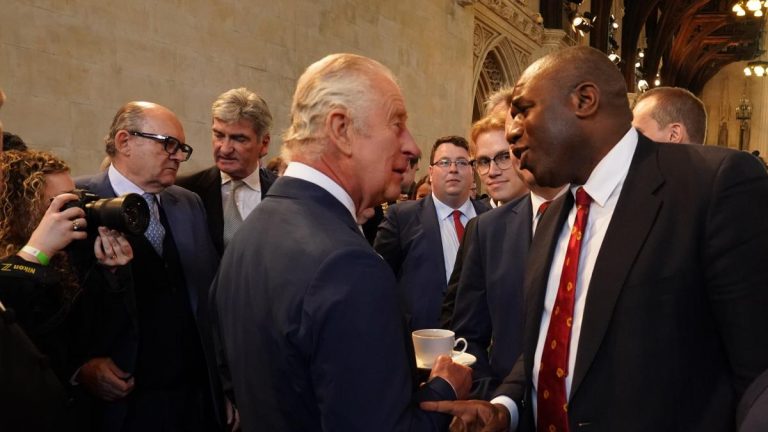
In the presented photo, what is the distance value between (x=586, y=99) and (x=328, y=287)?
0.74m

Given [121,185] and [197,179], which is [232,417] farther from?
[197,179]

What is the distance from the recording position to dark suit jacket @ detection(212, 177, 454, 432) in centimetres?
111

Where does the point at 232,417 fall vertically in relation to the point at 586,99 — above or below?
below

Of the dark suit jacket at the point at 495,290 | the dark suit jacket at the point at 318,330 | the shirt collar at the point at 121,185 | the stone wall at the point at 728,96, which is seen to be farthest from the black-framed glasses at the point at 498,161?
the stone wall at the point at 728,96

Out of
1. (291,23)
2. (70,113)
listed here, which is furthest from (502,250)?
(291,23)

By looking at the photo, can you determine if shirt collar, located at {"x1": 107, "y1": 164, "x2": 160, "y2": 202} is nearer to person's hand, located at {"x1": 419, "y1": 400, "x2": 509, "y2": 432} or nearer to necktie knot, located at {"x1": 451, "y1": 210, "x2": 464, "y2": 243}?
necktie knot, located at {"x1": 451, "y1": 210, "x2": 464, "y2": 243}

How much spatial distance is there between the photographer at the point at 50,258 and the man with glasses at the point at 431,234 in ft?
4.59

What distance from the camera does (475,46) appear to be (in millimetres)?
10797

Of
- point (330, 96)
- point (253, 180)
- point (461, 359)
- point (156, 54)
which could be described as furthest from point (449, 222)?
point (156, 54)

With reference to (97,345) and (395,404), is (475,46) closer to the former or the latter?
(97,345)

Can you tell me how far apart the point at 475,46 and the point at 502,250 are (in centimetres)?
926

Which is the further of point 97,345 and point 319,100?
point 97,345

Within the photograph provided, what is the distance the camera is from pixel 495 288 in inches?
80.4

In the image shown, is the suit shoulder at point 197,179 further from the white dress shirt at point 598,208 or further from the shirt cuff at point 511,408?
the white dress shirt at point 598,208
